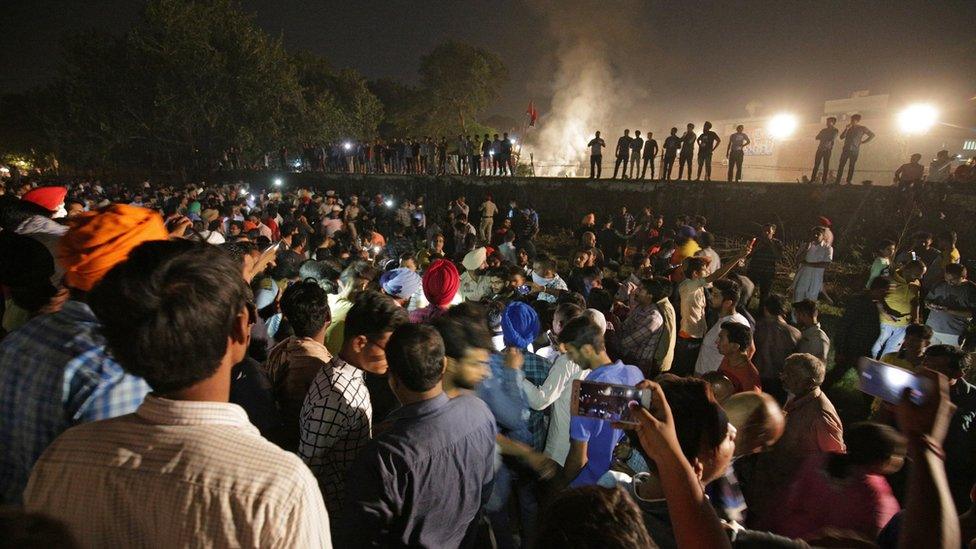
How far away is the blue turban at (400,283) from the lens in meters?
4.26

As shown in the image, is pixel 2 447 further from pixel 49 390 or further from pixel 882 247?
pixel 882 247

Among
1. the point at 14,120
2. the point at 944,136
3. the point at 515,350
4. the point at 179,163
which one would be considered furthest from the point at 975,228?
the point at 14,120

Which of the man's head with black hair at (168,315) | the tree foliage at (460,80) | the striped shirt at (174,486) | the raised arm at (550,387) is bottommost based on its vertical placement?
the raised arm at (550,387)

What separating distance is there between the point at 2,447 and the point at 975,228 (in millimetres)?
14207

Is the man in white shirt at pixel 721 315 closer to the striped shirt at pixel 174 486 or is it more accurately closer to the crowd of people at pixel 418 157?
the striped shirt at pixel 174 486

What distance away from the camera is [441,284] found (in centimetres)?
390

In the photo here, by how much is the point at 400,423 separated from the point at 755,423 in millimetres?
1584

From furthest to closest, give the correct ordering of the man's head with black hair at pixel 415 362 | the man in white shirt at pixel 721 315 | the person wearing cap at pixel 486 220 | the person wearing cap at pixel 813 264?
the person wearing cap at pixel 486 220
the person wearing cap at pixel 813 264
the man in white shirt at pixel 721 315
the man's head with black hair at pixel 415 362

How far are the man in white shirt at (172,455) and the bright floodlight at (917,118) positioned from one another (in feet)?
106

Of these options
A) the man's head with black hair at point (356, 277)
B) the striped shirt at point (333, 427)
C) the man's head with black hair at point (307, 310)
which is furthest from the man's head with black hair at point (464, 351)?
the man's head with black hair at point (356, 277)

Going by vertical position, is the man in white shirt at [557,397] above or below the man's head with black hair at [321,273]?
below

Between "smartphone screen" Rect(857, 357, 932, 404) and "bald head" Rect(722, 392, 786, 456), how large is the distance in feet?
1.24

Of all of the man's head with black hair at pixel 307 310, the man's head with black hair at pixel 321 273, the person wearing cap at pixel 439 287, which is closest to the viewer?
the man's head with black hair at pixel 307 310

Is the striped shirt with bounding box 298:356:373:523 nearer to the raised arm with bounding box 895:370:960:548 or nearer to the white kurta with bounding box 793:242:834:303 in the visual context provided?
the raised arm with bounding box 895:370:960:548
